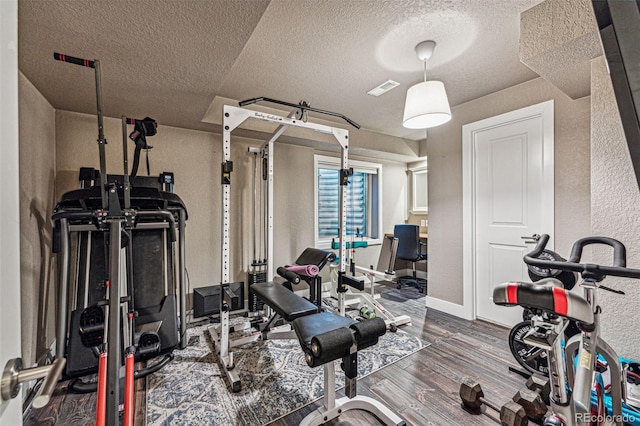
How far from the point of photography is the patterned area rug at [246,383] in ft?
5.54

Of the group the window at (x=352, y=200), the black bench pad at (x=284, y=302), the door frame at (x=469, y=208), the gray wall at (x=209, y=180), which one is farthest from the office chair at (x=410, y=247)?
the black bench pad at (x=284, y=302)

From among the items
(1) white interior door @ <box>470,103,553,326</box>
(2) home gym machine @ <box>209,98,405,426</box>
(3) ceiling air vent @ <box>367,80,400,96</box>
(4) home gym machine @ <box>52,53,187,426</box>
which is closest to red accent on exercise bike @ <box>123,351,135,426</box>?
(4) home gym machine @ <box>52,53,187,426</box>

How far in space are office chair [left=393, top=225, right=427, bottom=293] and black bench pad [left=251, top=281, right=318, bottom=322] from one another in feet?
8.26

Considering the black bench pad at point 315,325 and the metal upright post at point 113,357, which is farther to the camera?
Result: the black bench pad at point 315,325

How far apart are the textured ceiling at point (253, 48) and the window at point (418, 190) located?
227 centimetres

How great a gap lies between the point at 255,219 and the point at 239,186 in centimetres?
46

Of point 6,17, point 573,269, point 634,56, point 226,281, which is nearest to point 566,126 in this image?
point 573,269

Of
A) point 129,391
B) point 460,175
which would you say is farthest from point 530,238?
point 129,391

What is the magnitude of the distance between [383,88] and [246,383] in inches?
112

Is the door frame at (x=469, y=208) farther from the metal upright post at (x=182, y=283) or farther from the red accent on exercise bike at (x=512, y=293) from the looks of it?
the metal upright post at (x=182, y=283)

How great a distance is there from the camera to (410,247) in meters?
4.42

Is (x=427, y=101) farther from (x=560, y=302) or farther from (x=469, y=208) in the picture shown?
(x=560, y=302)

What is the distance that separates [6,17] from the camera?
454 mm

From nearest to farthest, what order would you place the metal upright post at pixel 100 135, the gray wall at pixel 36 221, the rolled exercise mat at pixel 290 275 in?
the metal upright post at pixel 100 135 → the gray wall at pixel 36 221 → the rolled exercise mat at pixel 290 275
